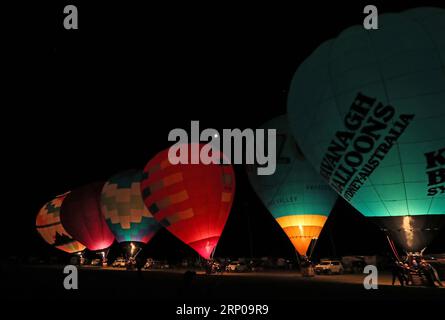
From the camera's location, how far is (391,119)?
46.5ft

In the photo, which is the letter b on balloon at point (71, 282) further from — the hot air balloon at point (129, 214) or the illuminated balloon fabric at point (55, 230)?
the illuminated balloon fabric at point (55, 230)

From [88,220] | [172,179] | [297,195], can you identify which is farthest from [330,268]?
[88,220]

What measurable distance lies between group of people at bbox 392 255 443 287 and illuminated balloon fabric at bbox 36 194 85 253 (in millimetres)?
32559

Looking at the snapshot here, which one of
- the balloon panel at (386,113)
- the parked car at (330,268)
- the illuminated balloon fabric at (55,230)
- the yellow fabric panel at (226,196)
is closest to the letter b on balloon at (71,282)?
the yellow fabric panel at (226,196)

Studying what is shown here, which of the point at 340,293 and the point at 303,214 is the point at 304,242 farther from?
the point at 340,293

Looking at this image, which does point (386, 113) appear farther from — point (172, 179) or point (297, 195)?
point (172, 179)

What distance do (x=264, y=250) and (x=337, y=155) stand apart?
4325cm

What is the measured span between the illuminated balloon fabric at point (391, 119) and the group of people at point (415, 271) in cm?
43

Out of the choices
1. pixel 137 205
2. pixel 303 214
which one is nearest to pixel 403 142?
pixel 303 214

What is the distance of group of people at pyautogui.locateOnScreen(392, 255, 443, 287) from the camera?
1411cm

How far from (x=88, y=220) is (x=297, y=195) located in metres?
18.8

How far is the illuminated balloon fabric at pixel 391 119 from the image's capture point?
13.9 metres

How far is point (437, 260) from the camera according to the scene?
54.2 ft

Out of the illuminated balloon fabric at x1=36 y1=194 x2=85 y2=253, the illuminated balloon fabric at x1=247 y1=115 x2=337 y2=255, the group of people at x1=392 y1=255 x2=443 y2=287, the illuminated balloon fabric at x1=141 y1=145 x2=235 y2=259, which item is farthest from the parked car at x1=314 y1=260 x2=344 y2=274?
the illuminated balloon fabric at x1=36 y1=194 x2=85 y2=253
